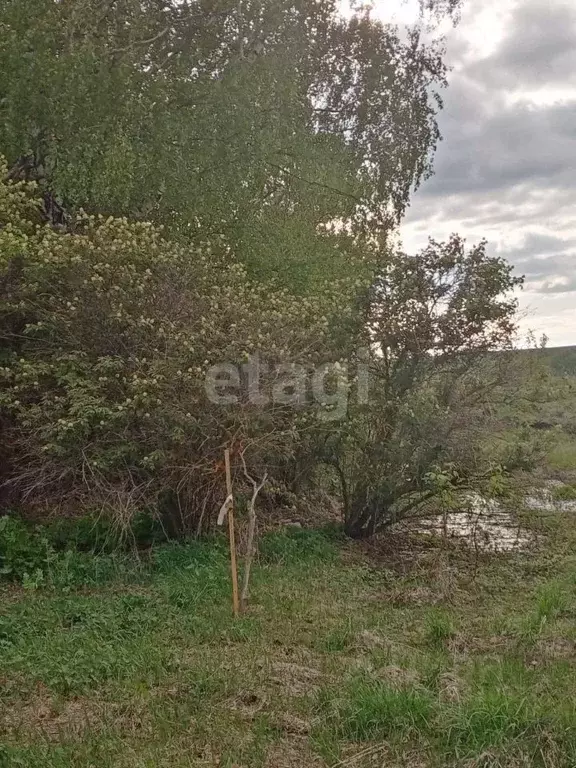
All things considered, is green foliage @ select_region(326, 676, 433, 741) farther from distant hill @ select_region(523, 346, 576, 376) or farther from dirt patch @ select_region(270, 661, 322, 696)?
distant hill @ select_region(523, 346, 576, 376)

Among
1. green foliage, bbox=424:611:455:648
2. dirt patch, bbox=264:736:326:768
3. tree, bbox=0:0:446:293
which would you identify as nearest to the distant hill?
tree, bbox=0:0:446:293

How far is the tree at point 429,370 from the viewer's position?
860 centimetres

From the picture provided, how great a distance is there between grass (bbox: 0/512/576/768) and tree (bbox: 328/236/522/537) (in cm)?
133

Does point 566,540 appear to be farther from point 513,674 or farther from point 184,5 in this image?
point 184,5

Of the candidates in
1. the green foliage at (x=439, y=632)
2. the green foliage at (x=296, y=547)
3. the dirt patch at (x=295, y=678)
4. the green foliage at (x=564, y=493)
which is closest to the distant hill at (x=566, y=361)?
the green foliage at (x=564, y=493)

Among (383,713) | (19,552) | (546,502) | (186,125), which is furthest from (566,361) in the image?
(383,713)

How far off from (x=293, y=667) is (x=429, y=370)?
15.6 feet

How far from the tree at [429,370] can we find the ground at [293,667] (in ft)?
4.36

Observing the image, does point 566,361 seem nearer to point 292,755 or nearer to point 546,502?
point 546,502

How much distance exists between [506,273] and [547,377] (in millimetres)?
2648

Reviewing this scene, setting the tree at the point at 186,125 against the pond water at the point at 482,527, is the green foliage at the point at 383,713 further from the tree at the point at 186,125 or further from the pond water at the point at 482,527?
the tree at the point at 186,125

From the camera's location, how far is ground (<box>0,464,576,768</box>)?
3770 millimetres

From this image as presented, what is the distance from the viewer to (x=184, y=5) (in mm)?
10508

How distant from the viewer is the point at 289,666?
495 cm
